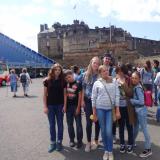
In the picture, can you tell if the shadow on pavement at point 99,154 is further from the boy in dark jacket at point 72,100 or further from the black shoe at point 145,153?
the boy in dark jacket at point 72,100

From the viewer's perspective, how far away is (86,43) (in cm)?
11612

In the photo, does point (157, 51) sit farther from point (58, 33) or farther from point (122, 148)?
point (122, 148)

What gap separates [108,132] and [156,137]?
2.57 meters

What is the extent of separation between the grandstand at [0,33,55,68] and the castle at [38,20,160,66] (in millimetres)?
21328

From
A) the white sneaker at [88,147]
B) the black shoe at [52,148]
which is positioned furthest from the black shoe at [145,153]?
the black shoe at [52,148]

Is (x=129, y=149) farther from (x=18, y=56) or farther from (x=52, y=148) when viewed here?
(x=18, y=56)

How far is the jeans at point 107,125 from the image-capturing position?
848 cm

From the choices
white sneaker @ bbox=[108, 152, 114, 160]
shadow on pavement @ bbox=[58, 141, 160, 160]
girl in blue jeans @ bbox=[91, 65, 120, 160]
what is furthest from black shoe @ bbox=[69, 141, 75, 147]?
white sneaker @ bbox=[108, 152, 114, 160]

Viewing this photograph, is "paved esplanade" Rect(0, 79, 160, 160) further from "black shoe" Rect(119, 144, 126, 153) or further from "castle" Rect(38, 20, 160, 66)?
"castle" Rect(38, 20, 160, 66)

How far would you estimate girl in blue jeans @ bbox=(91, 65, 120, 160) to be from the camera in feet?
27.9

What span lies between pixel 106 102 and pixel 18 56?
6918 centimetres

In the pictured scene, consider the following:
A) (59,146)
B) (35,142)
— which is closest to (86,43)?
(35,142)

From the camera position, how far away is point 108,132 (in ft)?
27.8

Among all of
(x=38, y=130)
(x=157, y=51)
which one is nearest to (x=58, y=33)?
(x=157, y=51)
